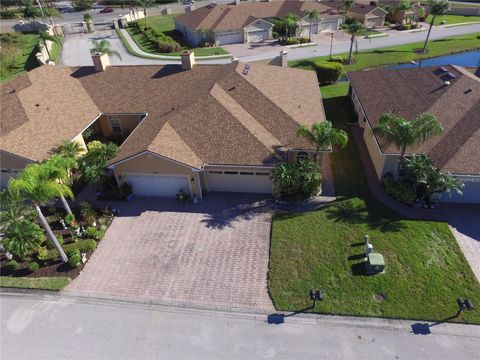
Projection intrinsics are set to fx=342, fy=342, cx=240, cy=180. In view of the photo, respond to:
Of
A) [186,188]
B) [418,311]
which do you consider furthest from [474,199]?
[186,188]

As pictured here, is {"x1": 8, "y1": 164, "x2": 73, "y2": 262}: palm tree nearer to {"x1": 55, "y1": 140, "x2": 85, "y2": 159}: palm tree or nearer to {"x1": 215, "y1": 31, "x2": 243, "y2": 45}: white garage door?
{"x1": 55, "y1": 140, "x2": 85, "y2": 159}: palm tree

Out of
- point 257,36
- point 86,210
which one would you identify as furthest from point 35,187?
point 257,36

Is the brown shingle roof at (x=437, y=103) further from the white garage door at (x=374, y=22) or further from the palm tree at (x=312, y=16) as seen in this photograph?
the white garage door at (x=374, y=22)

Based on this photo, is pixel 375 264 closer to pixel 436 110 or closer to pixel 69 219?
pixel 436 110

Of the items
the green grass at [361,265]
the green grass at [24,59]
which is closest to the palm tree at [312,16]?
the green grass at [24,59]

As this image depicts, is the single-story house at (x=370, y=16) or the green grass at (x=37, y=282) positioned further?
the single-story house at (x=370, y=16)

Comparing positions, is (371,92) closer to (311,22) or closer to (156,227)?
(156,227)

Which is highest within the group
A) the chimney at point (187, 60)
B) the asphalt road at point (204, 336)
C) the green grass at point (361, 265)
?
the chimney at point (187, 60)
